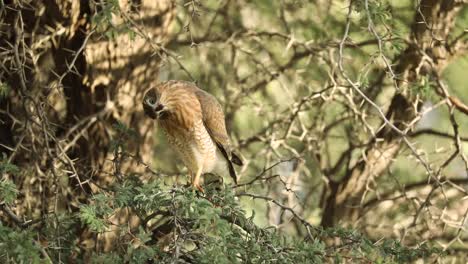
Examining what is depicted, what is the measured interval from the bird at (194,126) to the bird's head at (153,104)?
10 cm

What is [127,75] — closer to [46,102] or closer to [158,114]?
[46,102]

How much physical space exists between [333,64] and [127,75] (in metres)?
1.36

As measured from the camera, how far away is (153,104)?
4.36 metres

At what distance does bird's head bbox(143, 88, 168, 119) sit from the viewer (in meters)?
4.33

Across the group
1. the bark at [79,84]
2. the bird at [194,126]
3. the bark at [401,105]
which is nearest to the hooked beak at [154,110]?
the bird at [194,126]

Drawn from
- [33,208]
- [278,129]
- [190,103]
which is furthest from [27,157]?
[278,129]

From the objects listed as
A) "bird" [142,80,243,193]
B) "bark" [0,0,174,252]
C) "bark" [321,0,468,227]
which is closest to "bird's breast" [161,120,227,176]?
"bird" [142,80,243,193]

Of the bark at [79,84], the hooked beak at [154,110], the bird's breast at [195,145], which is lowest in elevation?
the hooked beak at [154,110]

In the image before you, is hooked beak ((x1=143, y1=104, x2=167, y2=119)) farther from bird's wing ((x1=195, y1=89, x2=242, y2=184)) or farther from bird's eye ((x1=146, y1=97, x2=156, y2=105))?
bird's wing ((x1=195, y1=89, x2=242, y2=184))

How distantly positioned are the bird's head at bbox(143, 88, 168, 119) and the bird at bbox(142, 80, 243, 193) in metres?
0.10

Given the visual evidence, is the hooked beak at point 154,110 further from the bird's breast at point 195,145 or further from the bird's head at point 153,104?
the bird's breast at point 195,145

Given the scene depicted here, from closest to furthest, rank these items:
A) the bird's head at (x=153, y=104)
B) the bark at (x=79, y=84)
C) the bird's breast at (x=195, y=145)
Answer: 1. the bird's head at (x=153, y=104)
2. the bird's breast at (x=195, y=145)
3. the bark at (x=79, y=84)

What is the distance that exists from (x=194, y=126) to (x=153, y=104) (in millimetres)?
399

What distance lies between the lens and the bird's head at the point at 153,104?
433 centimetres
